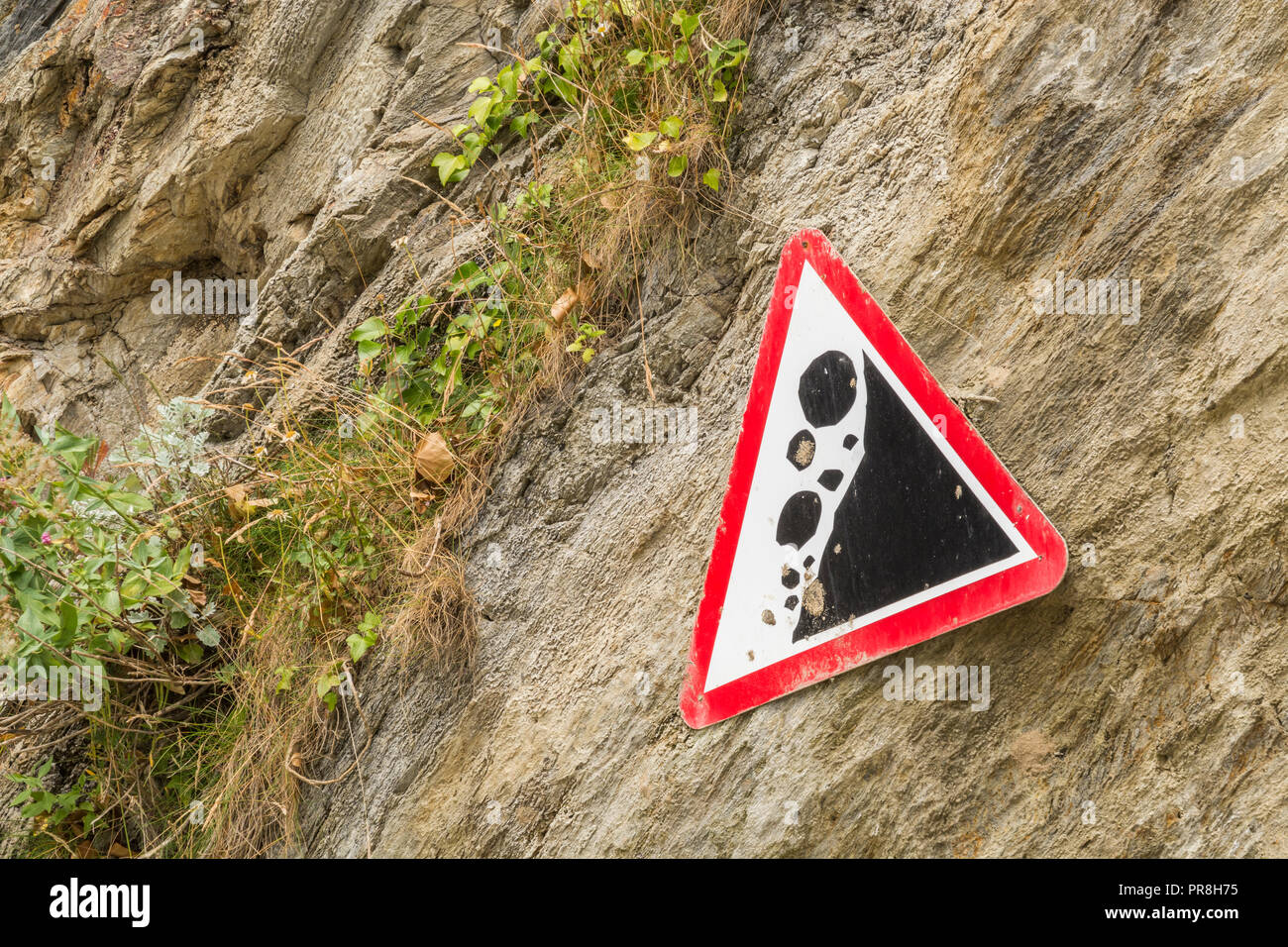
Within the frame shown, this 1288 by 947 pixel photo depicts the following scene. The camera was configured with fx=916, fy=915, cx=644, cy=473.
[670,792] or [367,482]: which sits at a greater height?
[367,482]

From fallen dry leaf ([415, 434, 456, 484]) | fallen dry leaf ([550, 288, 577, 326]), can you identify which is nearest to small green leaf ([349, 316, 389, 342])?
fallen dry leaf ([415, 434, 456, 484])

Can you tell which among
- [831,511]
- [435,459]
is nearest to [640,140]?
[435,459]

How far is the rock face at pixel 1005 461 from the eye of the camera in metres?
2.27

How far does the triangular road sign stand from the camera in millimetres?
2350

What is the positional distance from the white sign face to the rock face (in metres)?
0.16

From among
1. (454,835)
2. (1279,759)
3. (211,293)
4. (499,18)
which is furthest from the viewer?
(211,293)

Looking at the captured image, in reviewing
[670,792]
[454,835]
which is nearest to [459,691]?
[454,835]

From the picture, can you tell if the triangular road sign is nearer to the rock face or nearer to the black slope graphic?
the black slope graphic

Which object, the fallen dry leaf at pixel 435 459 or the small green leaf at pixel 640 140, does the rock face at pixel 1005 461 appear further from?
the small green leaf at pixel 640 140

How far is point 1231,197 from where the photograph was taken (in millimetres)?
2316

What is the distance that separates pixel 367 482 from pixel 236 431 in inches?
40.9

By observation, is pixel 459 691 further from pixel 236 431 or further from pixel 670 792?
pixel 236 431

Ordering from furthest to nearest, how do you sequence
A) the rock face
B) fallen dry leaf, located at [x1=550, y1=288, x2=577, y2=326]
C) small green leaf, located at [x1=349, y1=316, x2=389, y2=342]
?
1. small green leaf, located at [x1=349, y1=316, x2=389, y2=342]
2. fallen dry leaf, located at [x1=550, y1=288, x2=577, y2=326]
3. the rock face

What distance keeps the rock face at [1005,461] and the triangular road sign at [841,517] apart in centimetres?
11
